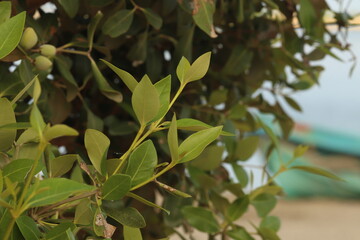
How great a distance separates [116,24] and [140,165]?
15 cm

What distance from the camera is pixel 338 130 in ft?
9.11

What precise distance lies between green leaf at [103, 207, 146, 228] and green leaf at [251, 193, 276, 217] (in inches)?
8.4

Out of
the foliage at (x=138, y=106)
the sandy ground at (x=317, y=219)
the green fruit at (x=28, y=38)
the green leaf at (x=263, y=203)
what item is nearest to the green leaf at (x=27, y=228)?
the foliage at (x=138, y=106)

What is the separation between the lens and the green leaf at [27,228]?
0.21 m

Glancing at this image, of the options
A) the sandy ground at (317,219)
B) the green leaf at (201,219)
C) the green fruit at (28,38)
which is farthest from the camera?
the sandy ground at (317,219)

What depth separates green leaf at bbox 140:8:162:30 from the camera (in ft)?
1.20

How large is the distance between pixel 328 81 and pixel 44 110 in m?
2.40

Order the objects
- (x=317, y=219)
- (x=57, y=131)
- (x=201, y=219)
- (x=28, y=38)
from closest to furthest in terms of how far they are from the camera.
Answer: (x=57, y=131), (x=28, y=38), (x=201, y=219), (x=317, y=219)

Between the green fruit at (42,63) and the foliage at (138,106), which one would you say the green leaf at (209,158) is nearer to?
the foliage at (138,106)

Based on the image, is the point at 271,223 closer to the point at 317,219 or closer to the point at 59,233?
the point at 59,233

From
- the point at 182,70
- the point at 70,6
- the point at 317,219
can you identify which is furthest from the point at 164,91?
the point at 317,219

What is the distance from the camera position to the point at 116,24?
353mm

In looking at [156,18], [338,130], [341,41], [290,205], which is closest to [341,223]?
[290,205]

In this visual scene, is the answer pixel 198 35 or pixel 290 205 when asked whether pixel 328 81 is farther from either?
pixel 198 35
